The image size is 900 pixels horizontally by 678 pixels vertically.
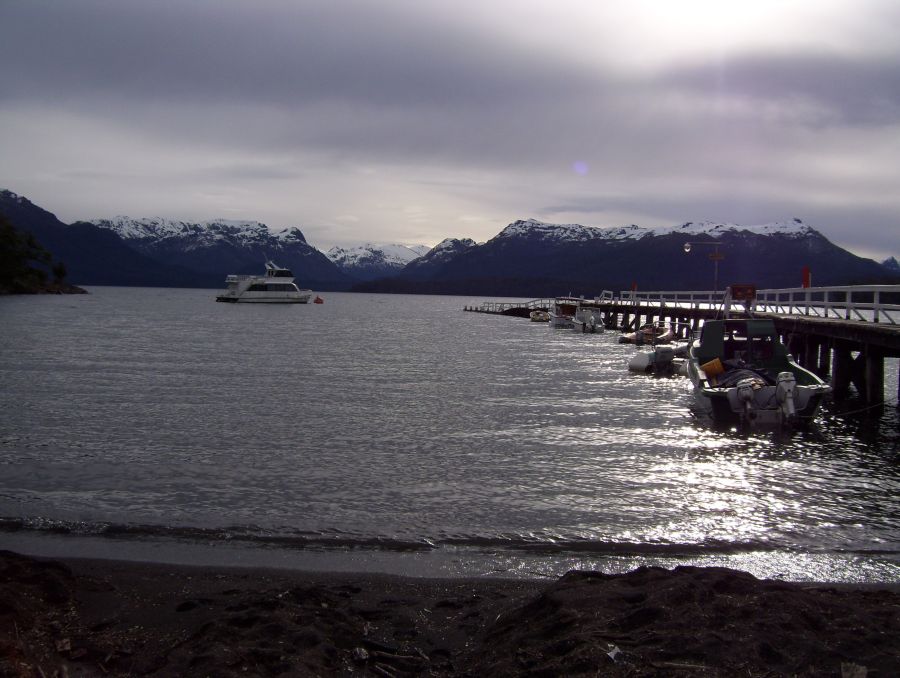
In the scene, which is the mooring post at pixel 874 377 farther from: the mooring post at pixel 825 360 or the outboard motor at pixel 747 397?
the mooring post at pixel 825 360

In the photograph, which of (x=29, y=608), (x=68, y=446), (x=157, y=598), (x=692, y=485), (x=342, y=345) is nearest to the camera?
(x=29, y=608)

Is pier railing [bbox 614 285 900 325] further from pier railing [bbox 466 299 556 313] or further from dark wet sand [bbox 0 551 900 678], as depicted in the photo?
pier railing [bbox 466 299 556 313]

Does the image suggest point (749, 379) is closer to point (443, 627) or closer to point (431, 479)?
point (431, 479)

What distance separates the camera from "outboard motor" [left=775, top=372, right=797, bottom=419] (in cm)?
2072

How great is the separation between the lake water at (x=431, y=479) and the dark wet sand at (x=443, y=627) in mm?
1535

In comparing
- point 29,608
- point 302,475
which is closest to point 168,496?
point 302,475

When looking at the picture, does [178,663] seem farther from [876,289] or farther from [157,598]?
[876,289]

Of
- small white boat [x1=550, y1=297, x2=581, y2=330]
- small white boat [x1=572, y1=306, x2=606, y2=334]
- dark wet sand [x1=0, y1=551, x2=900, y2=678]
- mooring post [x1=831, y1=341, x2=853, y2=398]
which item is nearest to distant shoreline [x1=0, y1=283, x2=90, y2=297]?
small white boat [x1=550, y1=297, x2=581, y2=330]

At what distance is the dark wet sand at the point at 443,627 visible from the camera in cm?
607

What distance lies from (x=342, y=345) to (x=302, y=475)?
36998mm

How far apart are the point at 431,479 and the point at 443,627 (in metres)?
7.13

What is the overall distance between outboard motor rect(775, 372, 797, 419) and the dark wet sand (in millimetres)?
12622

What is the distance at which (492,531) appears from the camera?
11461 millimetres

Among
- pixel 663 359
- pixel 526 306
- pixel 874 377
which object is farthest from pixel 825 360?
pixel 526 306
